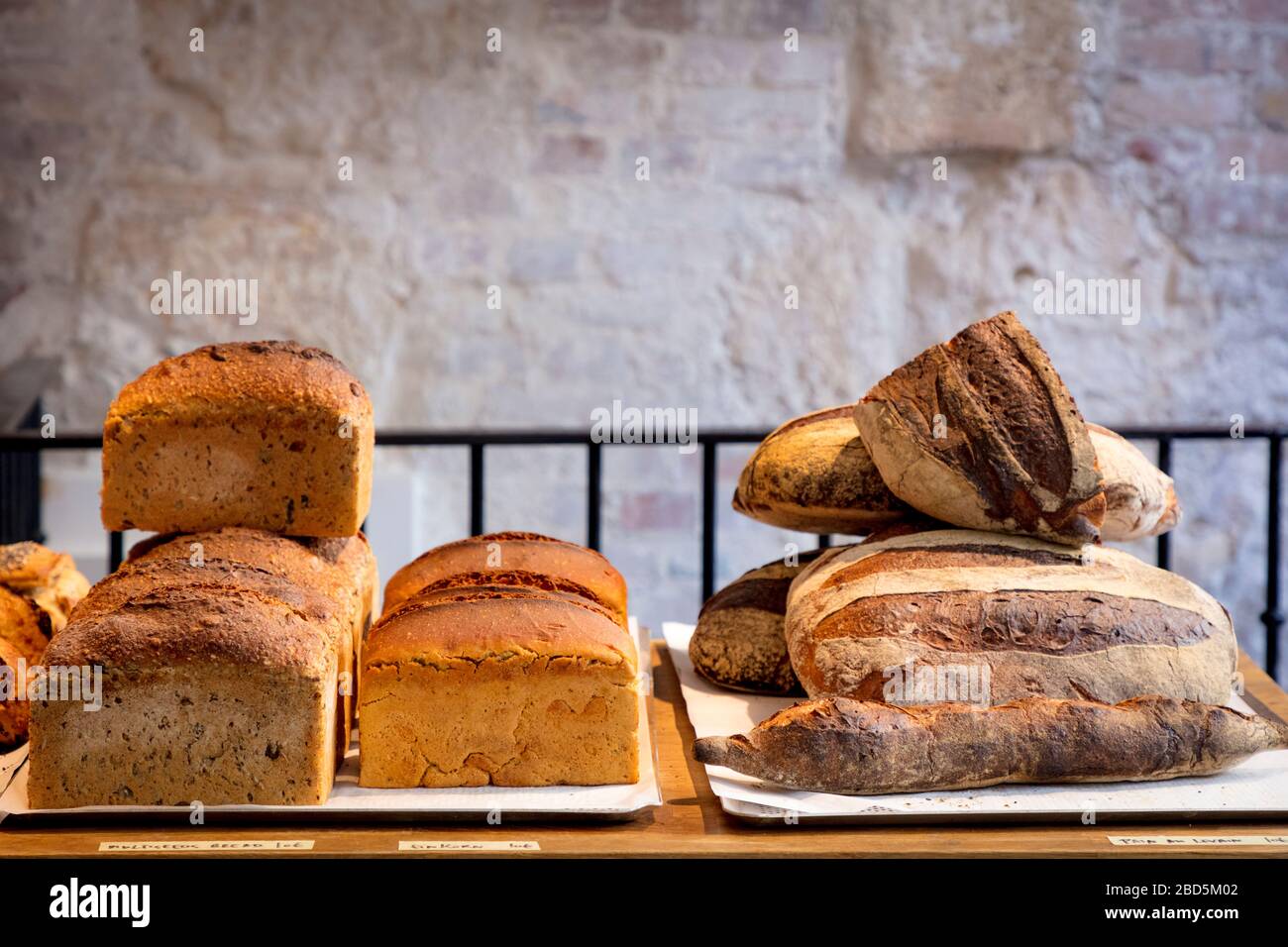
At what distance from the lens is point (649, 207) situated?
124 inches

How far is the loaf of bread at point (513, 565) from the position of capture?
5.25 feet

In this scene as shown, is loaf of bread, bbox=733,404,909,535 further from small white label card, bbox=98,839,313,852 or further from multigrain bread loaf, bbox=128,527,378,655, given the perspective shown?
small white label card, bbox=98,839,313,852

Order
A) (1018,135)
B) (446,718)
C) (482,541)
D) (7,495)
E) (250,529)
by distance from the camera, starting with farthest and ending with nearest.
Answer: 1. (1018,135)
2. (7,495)
3. (482,541)
4. (250,529)
5. (446,718)

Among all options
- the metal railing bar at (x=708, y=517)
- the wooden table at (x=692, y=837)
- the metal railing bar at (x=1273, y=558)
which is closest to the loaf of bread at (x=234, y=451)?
the wooden table at (x=692, y=837)

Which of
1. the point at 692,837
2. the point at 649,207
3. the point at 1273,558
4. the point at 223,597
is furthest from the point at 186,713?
the point at 649,207

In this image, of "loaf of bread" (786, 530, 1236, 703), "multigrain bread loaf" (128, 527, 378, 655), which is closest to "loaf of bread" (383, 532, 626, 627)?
"multigrain bread loaf" (128, 527, 378, 655)

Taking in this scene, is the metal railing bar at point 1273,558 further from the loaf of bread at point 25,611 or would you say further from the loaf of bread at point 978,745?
the loaf of bread at point 25,611

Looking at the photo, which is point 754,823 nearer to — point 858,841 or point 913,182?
point 858,841

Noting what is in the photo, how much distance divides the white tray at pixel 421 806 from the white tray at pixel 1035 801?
0.10m

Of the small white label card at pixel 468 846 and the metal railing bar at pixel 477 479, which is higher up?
the metal railing bar at pixel 477 479

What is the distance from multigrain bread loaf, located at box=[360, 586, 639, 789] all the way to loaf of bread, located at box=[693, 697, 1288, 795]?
0.36 ft
